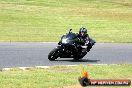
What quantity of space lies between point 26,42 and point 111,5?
3751cm

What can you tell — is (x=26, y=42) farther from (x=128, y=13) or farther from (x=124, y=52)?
(x=128, y=13)

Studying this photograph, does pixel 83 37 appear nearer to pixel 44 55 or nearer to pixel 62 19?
pixel 44 55

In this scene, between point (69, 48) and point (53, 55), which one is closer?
point (53, 55)

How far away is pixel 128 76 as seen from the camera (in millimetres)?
15609

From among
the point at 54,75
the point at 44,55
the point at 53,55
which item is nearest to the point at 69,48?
the point at 53,55

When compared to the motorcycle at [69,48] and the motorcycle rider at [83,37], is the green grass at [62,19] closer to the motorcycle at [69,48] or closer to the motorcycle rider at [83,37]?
the motorcycle at [69,48]

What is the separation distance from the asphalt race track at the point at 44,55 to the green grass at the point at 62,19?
12.1 feet

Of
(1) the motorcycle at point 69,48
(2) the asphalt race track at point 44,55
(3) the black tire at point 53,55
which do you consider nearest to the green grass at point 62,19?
(2) the asphalt race track at point 44,55

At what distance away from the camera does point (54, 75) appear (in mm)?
15273

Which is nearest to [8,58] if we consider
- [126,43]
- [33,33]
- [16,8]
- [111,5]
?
[126,43]

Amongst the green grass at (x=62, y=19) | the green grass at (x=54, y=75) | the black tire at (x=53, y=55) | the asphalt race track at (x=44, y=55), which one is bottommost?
the green grass at (x=62, y=19)

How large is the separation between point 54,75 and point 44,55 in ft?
24.1

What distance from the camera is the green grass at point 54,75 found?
43.9ft

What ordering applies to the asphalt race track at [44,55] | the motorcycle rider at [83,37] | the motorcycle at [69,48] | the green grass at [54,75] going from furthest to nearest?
the motorcycle rider at [83,37] → the motorcycle at [69,48] → the asphalt race track at [44,55] → the green grass at [54,75]
